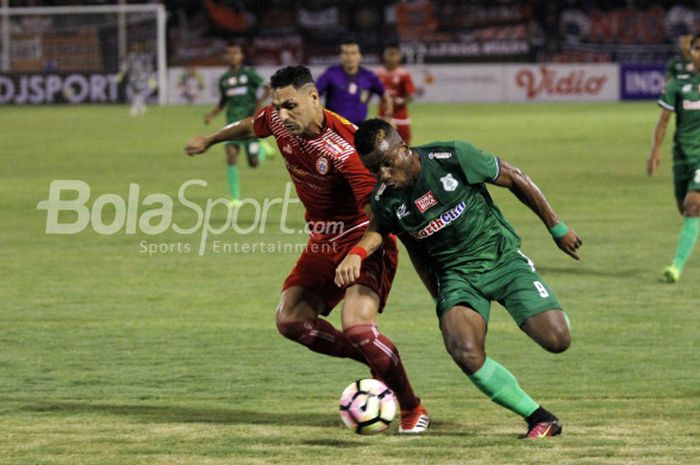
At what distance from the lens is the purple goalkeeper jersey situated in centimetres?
1758

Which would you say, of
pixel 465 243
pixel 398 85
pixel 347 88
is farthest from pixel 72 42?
pixel 465 243

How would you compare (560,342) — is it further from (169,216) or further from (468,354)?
(169,216)

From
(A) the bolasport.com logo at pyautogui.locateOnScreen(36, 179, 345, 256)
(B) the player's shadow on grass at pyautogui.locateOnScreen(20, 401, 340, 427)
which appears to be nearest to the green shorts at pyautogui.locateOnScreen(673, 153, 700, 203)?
(A) the bolasport.com logo at pyautogui.locateOnScreen(36, 179, 345, 256)

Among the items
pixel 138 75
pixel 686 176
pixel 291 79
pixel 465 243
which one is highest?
pixel 291 79

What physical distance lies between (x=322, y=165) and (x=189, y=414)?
1.71 m

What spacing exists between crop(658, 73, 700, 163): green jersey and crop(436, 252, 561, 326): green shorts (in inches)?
234

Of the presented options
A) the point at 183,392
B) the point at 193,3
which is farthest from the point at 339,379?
the point at 193,3

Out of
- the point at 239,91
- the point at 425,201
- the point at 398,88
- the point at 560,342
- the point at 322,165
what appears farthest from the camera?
the point at 398,88

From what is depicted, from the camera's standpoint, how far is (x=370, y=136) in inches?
270

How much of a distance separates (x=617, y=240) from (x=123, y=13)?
36.7 meters

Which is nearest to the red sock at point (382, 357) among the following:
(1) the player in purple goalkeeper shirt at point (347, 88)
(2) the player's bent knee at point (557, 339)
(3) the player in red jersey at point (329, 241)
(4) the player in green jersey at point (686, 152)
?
(3) the player in red jersey at point (329, 241)

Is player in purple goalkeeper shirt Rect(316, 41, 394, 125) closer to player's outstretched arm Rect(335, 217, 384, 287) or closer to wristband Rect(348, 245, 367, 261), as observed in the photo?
player's outstretched arm Rect(335, 217, 384, 287)

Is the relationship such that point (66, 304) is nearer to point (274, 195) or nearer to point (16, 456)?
point (16, 456)

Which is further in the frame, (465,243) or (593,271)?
(593,271)
